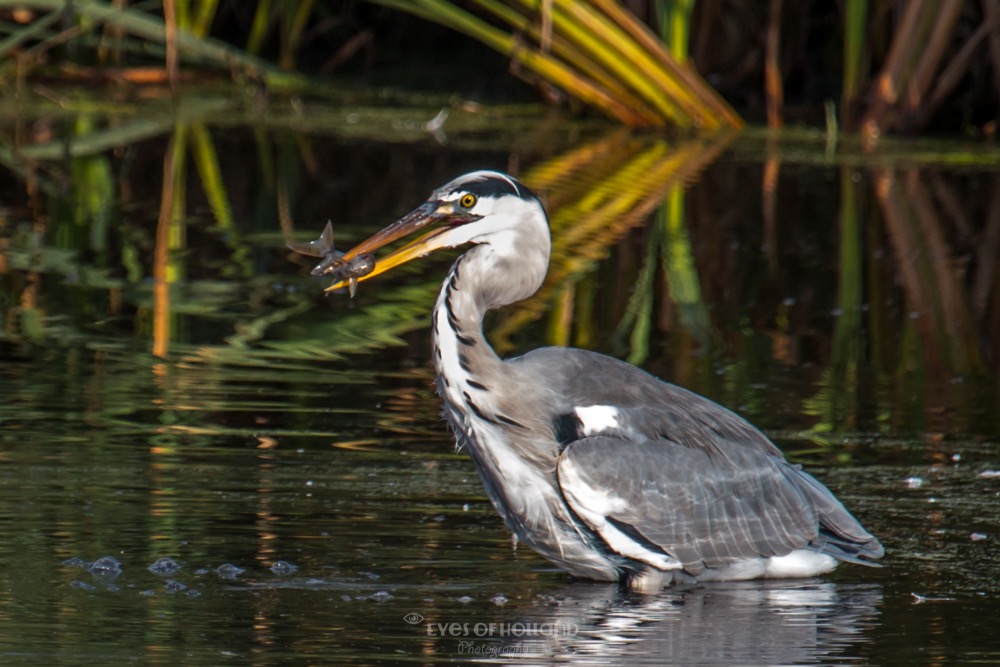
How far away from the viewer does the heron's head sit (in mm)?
5547

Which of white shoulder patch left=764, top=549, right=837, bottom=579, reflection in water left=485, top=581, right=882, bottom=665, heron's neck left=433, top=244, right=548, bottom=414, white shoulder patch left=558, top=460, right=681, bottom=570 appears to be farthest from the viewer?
white shoulder patch left=764, top=549, right=837, bottom=579

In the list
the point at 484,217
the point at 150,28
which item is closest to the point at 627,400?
the point at 484,217

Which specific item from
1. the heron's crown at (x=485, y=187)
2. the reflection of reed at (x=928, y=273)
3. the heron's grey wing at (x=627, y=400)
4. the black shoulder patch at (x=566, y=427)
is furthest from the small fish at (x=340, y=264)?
the reflection of reed at (x=928, y=273)

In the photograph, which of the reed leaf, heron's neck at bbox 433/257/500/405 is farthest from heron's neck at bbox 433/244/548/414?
the reed leaf

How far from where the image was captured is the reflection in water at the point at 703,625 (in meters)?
4.82

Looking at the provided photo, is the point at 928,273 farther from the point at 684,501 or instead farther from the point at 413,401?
the point at 684,501

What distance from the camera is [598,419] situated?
5441mm

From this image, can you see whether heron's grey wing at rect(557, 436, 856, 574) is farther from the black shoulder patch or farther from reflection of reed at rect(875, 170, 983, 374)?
reflection of reed at rect(875, 170, 983, 374)

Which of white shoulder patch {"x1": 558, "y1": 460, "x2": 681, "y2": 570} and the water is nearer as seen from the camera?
the water

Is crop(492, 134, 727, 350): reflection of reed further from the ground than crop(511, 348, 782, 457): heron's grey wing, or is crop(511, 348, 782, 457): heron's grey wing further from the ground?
crop(492, 134, 727, 350): reflection of reed

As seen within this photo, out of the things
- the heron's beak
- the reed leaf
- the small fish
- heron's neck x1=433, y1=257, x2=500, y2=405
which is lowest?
heron's neck x1=433, y1=257, x2=500, y2=405

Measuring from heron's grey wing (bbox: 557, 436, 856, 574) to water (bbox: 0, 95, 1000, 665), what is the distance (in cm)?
15

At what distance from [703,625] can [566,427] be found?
726mm

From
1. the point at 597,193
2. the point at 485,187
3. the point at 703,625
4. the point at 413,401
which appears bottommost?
the point at 703,625
